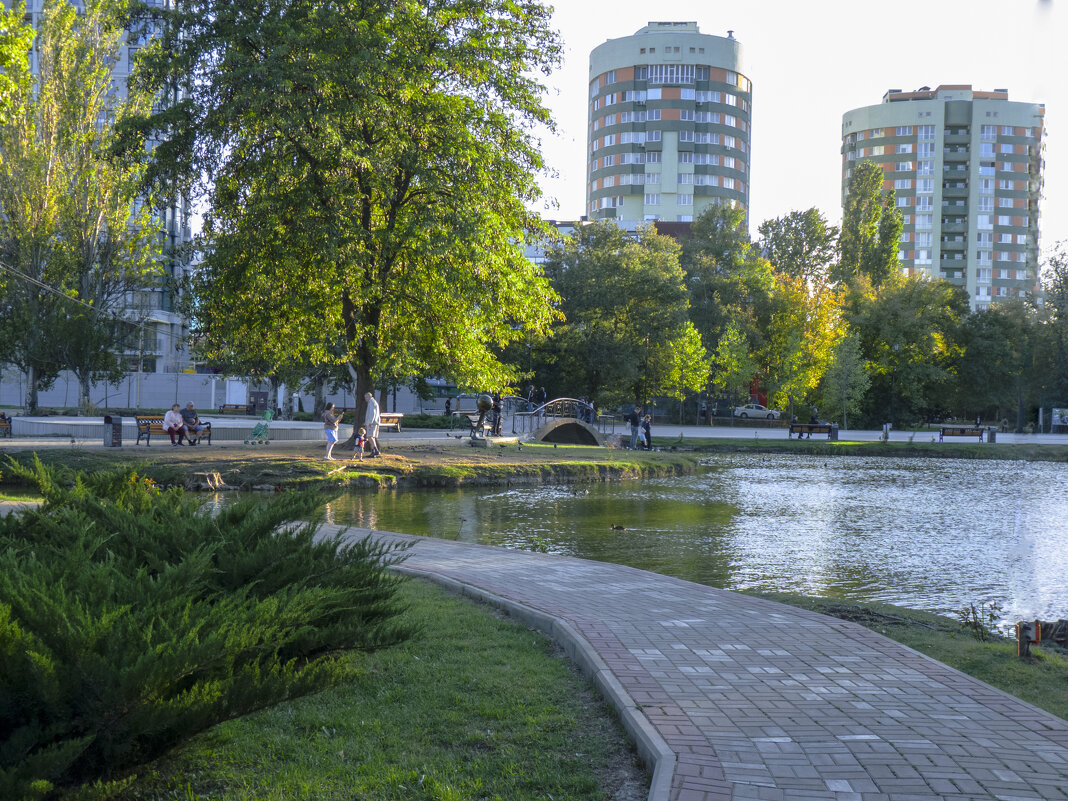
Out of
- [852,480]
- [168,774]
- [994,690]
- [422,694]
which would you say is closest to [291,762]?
[168,774]

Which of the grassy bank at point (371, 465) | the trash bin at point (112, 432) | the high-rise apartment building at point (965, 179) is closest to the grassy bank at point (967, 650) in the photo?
the grassy bank at point (371, 465)

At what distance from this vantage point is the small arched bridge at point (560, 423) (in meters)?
36.8

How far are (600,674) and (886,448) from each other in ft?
122

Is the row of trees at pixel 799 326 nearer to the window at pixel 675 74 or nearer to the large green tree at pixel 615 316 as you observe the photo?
the large green tree at pixel 615 316

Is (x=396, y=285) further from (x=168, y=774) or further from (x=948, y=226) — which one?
(x=948, y=226)

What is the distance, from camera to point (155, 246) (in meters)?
38.9

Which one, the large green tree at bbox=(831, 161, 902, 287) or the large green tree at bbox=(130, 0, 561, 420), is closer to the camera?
the large green tree at bbox=(130, 0, 561, 420)

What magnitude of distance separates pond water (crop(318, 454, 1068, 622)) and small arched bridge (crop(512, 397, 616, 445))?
11255mm

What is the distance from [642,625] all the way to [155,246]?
3733 centimetres

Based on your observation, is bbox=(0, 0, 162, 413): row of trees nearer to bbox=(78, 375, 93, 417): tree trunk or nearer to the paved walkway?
bbox=(78, 375, 93, 417): tree trunk

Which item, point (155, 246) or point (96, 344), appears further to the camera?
point (155, 246)

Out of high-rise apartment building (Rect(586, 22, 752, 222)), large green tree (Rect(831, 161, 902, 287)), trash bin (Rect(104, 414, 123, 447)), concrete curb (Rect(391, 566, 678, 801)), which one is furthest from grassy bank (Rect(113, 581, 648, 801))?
high-rise apartment building (Rect(586, 22, 752, 222))

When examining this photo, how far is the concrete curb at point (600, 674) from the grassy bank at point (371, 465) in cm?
1123

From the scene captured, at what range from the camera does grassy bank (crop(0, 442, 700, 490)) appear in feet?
63.6
